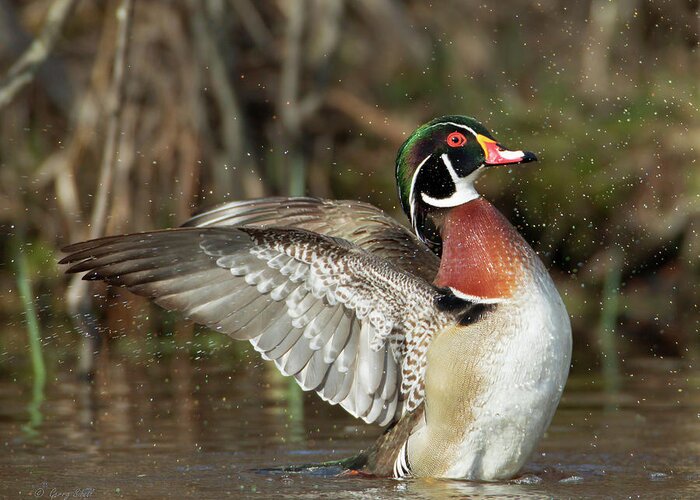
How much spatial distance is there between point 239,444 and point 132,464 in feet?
1.97

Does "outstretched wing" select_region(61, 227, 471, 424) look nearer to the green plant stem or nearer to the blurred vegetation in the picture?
the green plant stem

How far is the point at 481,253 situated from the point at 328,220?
1.09 m

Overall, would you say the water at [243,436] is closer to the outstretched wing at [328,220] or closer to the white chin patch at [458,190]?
the outstretched wing at [328,220]

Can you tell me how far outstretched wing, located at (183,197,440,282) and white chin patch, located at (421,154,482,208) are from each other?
45cm

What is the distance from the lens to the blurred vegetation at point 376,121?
29.7 feet

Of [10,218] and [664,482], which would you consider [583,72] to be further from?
[664,482]

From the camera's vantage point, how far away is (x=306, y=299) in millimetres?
4824

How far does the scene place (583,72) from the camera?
10594mm

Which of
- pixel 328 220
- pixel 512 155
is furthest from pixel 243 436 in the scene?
pixel 512 155

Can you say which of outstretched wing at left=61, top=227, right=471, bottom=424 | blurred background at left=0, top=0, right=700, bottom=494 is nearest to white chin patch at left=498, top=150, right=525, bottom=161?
outstretched wing at left=61, top=227, right=471, bottom=424

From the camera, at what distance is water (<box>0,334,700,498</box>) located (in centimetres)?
473

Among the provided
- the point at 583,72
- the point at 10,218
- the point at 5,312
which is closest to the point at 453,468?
the point at 5,312

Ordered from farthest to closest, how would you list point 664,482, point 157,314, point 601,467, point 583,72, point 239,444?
point 583,72, point 157,314, point 239,444, point 601,467, point 664,482
